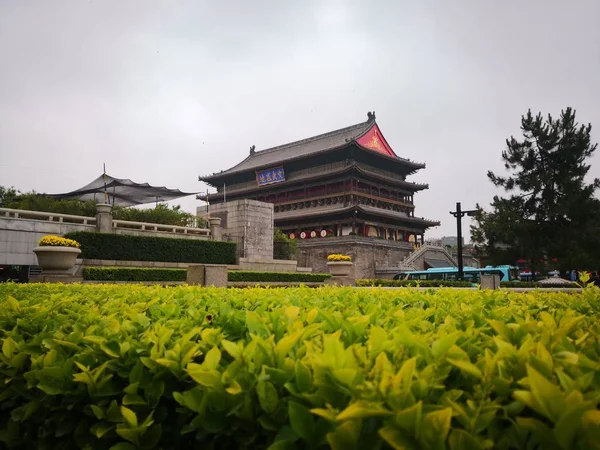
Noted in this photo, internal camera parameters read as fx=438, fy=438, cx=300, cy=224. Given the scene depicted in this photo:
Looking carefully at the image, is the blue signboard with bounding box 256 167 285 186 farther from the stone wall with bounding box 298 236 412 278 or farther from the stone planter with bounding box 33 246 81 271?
the stone planter with bounding box 33 246 81 271

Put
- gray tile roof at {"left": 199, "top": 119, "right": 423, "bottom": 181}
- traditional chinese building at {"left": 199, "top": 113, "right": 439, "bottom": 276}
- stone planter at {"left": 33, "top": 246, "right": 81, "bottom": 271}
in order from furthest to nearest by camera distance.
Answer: gray tile roof at {"left": 199, "top": 119, "right": 423, "bottom": 181}
traditional chinese building at {"left": 199, "top": 113, "right": 439, "bottom": 276}
stone planter at {"left": 33, "top": 246, "right": 81, "bottom": 271}

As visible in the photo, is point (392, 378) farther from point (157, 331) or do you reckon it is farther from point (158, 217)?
point (158, 217)

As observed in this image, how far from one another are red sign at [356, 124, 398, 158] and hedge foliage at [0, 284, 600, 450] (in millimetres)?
38206

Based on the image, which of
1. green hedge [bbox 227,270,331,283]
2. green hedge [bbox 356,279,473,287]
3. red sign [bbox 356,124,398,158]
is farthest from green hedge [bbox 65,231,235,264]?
red sign [bbox 356,124,398,158]

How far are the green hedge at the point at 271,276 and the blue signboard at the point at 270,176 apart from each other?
75.5ft

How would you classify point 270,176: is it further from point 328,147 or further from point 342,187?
point 342,187

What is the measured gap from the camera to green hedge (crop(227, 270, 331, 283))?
57.4ft

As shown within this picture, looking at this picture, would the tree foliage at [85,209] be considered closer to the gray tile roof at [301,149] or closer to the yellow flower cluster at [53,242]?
the gray tile roof at [301,149]

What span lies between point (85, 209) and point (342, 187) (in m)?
20.8

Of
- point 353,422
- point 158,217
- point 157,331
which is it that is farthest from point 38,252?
point 158,217

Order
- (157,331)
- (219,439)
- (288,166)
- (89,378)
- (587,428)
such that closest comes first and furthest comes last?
1. (587,428)
2. (219,439)
3. (89,378)
4. (157,331)
5. (288,166)

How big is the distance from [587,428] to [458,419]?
0.90ft

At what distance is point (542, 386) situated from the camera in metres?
1.02

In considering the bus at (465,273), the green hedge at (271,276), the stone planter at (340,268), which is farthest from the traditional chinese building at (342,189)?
the stone planter at (340,268)
